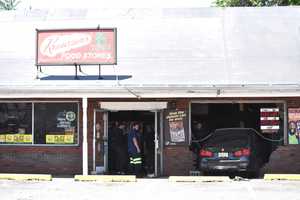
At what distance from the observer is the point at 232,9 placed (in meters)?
24.3

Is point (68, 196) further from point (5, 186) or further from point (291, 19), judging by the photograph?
point (291, 19)

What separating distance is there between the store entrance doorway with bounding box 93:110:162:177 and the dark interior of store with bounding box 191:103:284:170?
52.4 inches

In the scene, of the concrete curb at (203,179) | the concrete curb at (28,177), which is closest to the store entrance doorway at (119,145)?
the concrete curb at (203,179)

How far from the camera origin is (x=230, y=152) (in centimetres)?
1788

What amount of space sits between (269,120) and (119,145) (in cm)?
502

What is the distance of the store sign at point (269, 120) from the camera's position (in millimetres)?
19969

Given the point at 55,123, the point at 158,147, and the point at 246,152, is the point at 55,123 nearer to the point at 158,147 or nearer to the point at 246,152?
the point at 158,147

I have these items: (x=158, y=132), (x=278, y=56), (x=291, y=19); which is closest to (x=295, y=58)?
(x=278, y=56)

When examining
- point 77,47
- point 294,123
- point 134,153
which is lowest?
point 134,153

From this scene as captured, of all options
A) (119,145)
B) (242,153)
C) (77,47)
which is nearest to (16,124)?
(77,47)

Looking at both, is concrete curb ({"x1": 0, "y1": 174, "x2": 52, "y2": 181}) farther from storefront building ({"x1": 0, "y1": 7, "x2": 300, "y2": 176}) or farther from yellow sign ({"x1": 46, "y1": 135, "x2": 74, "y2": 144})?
yellow sign ({"x1": 46, "y1": 135, "x2": 74, "y2": 144})

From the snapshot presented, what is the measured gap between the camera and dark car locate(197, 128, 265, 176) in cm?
1781

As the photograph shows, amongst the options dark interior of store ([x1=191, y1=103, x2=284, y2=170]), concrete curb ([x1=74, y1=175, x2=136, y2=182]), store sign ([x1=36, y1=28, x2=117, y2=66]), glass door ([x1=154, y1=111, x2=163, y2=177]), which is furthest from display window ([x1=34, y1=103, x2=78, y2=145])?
dark interior of store ([x1=191, y1=103, x2=284, y2=170])

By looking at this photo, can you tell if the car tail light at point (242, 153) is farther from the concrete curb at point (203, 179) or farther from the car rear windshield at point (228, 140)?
the concrete curb at point (203, 179)
